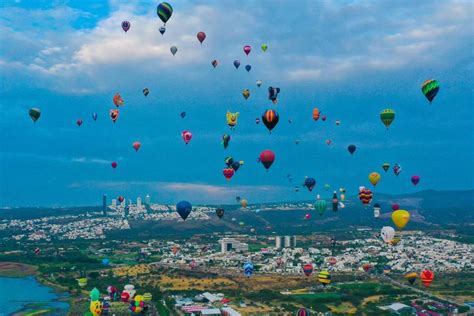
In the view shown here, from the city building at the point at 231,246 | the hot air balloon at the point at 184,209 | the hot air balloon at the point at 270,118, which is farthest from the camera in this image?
the city building at the point at 231,246

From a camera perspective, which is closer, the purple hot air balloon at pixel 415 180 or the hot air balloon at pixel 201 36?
the hot air balloon at pixel 201 36

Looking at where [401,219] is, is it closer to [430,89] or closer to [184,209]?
[430,89]

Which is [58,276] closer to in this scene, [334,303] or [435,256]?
[334,303]

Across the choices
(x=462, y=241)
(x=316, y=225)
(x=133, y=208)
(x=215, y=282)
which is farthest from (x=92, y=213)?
(x=215, y=282)

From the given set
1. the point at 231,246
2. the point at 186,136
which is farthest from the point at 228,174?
the point at 231,246

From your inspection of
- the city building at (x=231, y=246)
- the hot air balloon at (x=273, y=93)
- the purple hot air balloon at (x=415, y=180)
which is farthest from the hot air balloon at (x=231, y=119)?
the city building at (x=231, y=246)

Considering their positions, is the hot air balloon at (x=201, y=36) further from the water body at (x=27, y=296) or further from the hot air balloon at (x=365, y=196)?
the water body at (x=27, y=296)
